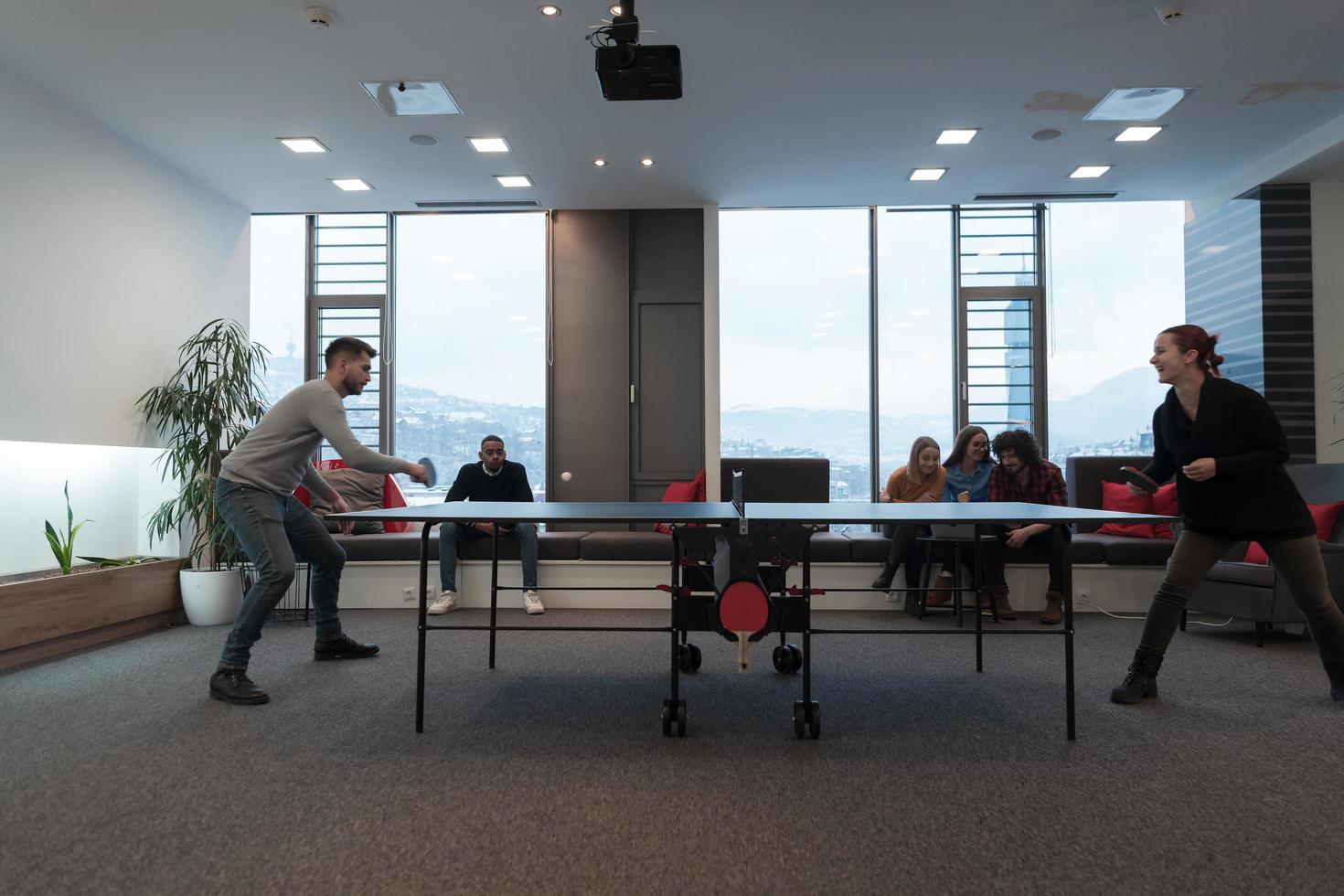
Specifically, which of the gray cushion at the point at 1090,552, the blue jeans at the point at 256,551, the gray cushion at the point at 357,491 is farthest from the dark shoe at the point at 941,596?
the gray cushion at the point at 357,491

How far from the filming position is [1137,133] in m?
4.78

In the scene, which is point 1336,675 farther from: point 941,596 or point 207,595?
point 207,595

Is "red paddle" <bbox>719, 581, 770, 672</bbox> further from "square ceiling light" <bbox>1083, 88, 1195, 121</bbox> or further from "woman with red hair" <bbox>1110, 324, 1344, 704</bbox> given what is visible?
"square ceiling light" <bbox>1083, 88, 1195, 121</bbox>

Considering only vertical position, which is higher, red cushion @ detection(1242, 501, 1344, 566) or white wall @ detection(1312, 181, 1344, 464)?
white wall @ detection(1312, 181, 1344, 464)

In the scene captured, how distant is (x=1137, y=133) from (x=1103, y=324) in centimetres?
201

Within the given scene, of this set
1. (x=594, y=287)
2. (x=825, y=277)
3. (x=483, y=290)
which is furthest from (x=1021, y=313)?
(x=483, y=290)

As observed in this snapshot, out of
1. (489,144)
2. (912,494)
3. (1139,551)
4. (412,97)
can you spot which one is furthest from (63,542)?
(1139,551)

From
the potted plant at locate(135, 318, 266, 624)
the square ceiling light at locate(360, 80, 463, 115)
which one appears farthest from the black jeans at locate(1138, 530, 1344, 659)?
the potted plant at locate(135, 318, 266, 624)

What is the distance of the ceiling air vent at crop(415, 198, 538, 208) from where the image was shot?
6027 mm

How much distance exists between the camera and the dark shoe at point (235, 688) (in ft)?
10.1

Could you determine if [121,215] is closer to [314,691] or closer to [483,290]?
[483,290]

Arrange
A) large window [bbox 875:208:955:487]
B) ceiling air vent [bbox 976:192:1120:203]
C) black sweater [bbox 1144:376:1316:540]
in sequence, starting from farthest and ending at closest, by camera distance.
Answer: large window [bbox 875:208:955:487] < ceiling air vent [bbox 976:192:1120:203] < black sweater [bbox 1144:376:1316:540]

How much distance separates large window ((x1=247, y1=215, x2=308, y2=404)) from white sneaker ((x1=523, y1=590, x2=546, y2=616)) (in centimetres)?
314

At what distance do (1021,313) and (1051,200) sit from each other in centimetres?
93
